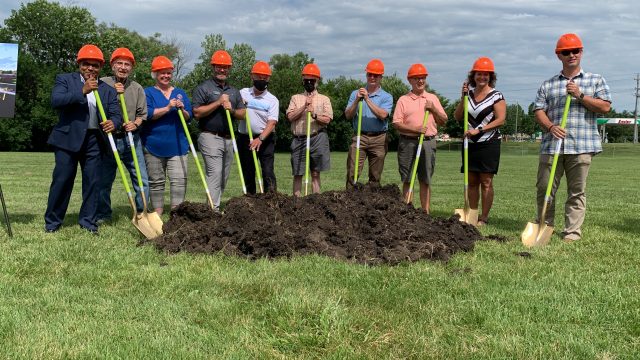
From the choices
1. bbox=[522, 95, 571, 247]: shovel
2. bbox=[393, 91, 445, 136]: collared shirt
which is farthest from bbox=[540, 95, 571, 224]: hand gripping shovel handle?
bbox=[393, 91, 445, 136]: collared shirt

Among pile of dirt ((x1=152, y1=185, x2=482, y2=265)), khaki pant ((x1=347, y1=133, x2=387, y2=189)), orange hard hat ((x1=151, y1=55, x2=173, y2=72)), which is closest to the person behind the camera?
pile of dirt ((x1=152, y1=185, x2=482, y2=265))

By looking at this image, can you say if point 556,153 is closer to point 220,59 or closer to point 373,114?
point 373,114

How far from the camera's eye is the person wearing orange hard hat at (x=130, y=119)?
23.1 feet

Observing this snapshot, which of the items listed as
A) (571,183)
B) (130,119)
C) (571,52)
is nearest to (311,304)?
(130,119)

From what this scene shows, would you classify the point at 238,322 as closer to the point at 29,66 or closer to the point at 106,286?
the point at 106,286

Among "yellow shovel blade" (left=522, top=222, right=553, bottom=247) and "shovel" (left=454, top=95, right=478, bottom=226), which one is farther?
"shovel" (left=454, top=95, right=478, bottom=226)

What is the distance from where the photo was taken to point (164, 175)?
736 cm

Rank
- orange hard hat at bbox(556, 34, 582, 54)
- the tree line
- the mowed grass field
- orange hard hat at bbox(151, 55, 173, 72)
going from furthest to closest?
the tree line, orange hard hat at bbox(151, 55, 173, 72), orange hard hat at bbox(556, 34, 582, 54), the mowed grass field

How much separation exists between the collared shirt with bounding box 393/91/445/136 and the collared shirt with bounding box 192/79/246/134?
2.34 meters

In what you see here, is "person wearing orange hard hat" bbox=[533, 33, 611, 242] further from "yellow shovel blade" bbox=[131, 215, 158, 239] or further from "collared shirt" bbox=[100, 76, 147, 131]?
"collared shirt" bbox=[100, 76, 147, 131]

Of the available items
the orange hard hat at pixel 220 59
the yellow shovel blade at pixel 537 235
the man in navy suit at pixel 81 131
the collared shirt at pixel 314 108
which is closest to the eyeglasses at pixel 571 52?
the yellow shovel blade at pixel 537 235

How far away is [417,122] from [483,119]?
0.94 m

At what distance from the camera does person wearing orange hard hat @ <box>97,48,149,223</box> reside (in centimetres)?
705

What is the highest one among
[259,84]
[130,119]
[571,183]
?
[259,84]
